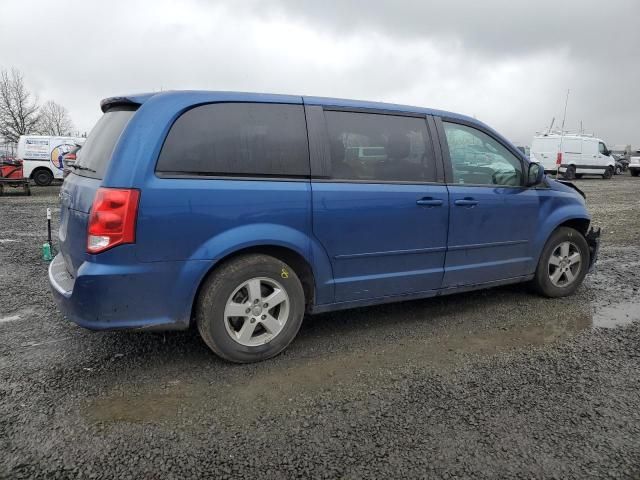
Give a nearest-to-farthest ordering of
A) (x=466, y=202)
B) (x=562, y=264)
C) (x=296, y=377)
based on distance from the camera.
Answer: (x=296, y=377), (x=466, y=202), (x=562, y=264)

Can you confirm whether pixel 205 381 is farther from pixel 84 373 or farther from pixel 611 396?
pixel 611 396

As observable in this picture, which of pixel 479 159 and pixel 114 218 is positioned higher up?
pixel 479 159

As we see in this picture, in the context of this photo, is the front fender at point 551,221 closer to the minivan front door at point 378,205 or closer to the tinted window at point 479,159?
the tinted window at point 479,159

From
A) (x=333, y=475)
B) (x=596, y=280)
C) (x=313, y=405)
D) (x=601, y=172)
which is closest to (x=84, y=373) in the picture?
(x=313, y=405)

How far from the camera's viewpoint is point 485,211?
163 inches

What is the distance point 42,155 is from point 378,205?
804 inches

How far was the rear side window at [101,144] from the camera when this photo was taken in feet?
10.1

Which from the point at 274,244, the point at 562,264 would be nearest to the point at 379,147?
the point at 274,244

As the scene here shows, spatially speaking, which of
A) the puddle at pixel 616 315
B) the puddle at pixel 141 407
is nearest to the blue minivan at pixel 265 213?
the puddle at pixel 141 407

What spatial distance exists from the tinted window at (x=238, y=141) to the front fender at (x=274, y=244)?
15.2 inches

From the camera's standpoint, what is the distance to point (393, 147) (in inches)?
150

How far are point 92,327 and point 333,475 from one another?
169 centimetres

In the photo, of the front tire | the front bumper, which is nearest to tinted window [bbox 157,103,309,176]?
the front tire

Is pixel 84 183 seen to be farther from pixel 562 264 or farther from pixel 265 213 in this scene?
pixel 562 264
